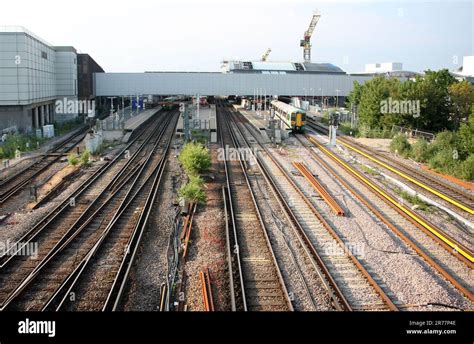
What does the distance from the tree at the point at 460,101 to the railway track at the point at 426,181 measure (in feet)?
35.9

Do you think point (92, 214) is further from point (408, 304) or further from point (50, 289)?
point (408, 304)

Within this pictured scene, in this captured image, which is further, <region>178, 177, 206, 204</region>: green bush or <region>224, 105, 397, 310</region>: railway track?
<region>178, 177, 206, 204</region>: green bush

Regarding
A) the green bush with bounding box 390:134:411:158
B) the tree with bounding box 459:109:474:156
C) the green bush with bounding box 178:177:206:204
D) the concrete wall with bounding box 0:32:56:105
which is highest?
the concrete wall with bounding box 0:32:56:105

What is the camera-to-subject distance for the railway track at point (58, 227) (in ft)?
32.7

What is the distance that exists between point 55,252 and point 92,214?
361cm

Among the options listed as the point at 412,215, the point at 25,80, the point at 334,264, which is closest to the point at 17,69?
the point at 25,80

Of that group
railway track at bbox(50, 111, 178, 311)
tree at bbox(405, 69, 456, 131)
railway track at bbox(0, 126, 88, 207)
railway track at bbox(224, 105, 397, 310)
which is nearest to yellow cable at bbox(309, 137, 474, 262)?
railway track at bbox(224, 105, 397, 310)

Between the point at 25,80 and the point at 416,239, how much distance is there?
32838mm

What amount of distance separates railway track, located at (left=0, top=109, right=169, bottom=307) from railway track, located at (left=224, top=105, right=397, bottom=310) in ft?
20.0

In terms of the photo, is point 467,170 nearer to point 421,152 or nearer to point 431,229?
point 421,152

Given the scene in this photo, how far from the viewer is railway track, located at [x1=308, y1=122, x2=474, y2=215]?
1667 cm

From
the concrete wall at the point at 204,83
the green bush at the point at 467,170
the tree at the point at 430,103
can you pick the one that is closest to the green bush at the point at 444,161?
the green bush at the point at 467,170

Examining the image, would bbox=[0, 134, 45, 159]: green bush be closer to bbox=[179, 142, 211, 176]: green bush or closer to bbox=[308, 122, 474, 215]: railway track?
bbox=[179, 142, 211, 176]: green bush
